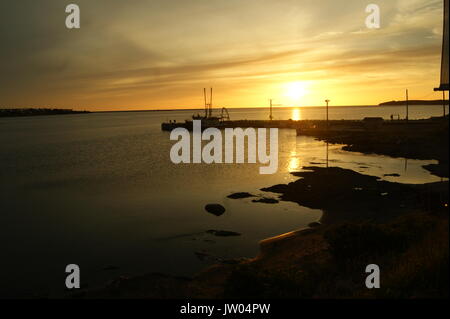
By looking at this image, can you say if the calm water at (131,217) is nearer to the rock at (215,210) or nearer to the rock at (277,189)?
the rock at (215,210)

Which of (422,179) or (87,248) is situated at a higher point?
(422,179)

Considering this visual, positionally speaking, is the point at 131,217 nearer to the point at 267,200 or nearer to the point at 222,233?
the point at 222,233

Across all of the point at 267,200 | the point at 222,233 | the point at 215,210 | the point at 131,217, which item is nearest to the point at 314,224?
the point at 222,233

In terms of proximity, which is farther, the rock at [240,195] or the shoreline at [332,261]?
the rock at [240,195]

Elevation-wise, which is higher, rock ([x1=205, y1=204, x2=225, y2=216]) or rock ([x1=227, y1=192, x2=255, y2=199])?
rock ([x1=227, y1=192, x2=255, y2=199])

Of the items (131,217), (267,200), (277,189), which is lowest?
(131,217)

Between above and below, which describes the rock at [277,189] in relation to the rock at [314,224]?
above

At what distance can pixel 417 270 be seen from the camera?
27.2ft

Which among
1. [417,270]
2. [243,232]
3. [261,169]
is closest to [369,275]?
[417,270]

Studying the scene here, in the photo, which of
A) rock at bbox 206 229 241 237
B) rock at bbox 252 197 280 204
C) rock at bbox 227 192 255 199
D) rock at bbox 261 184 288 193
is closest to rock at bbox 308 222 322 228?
rock at bbox 206 229 241 237

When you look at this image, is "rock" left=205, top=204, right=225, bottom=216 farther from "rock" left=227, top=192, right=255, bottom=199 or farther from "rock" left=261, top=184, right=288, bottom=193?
"rock" left=261, top=184, right=288, bottom=193

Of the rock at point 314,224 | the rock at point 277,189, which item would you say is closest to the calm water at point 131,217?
the rock at point 314,224

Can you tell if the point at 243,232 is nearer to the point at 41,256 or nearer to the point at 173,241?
the point at 173,241

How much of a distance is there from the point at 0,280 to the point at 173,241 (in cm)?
770
